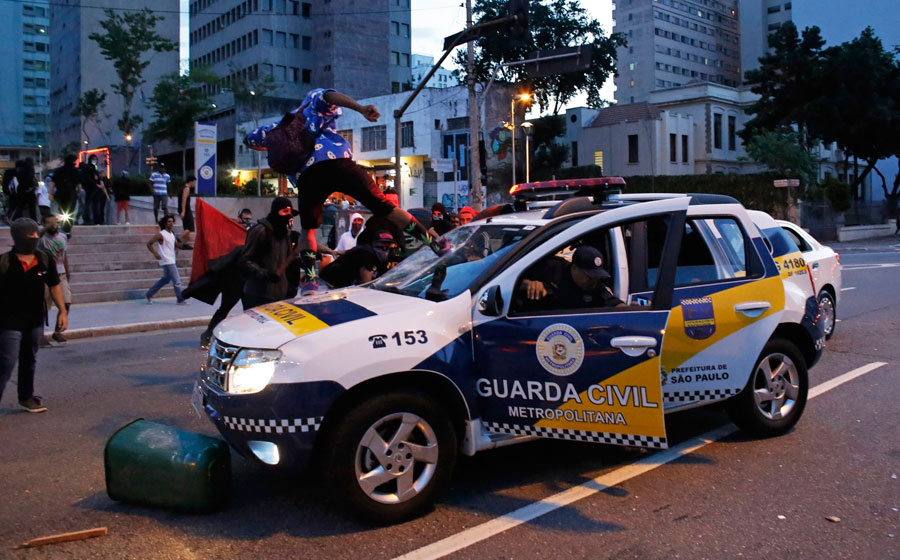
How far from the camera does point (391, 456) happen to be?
430 cm

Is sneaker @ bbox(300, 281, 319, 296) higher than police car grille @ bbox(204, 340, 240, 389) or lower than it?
higher

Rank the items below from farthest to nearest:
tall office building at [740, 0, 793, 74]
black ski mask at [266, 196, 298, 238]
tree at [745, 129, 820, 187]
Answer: tall office building at [740, 0, 793, 74], tree at [745, 129, 820, 187], black ski mask at [266, 196, 298, 238]

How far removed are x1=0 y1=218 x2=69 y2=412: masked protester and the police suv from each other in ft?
9.47

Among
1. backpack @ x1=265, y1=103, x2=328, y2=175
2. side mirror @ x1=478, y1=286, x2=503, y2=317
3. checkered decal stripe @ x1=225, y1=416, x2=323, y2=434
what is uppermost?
backpack @ x1=265, y1=103, x2=328, y2=175

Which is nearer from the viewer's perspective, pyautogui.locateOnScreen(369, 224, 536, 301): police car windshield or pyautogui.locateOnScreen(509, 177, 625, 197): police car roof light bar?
pyautogui.locateOnScreen(369, 224, 536, 301): police car windshield

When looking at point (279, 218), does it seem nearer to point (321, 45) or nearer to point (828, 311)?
point (828, 311)

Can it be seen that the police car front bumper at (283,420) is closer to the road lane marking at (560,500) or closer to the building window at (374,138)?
the road lane marking at (560,500)

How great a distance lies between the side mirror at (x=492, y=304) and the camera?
15.0ft

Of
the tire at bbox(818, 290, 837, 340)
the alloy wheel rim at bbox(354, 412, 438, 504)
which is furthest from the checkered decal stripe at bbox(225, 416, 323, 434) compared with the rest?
the tire at bbox(818, 290, 837, 340)

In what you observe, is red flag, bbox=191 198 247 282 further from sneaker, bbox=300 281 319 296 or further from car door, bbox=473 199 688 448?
car door, bbox=473 199 688 448

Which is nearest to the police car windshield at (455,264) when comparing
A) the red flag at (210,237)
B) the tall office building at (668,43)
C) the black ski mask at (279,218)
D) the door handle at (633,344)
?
the door handle at (633,344)

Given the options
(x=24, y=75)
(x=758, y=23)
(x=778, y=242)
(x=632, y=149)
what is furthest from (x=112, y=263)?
(x=758, y=23)

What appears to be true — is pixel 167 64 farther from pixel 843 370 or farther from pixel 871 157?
pixel 843 370

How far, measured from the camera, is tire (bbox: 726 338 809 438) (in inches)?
228
